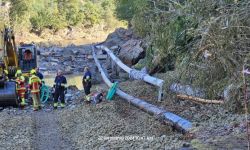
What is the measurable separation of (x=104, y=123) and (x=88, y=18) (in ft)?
239

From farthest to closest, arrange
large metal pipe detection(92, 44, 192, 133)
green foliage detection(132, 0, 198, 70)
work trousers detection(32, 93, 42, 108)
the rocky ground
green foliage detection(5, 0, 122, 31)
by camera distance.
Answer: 1. green foliage detection(5, 0, 122, 31)
2. work trousers detection(32, 93, 42, 108)
3. green foliage detection(132, 0, 198, 70)
4. large metal pipe detection(92, 44, 192, 133)
5. the rocky ground

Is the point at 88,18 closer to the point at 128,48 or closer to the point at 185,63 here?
the point at 128,48

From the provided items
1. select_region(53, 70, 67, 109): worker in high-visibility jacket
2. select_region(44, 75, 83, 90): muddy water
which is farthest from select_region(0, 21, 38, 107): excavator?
select_region(44, 75, 83, 90): muddy water

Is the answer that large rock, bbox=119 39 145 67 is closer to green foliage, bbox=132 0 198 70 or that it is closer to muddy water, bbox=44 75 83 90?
muddy water, bbox=44 75 83 90

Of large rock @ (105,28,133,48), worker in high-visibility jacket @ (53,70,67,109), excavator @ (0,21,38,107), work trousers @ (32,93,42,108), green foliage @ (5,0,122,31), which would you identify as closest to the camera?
excavator @ (0,21,38,107)

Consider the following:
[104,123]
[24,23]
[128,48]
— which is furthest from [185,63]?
[24,23]

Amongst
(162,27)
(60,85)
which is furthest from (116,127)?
(60,85)

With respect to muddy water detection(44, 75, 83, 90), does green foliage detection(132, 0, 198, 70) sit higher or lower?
higher

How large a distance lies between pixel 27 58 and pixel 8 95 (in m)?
4.59

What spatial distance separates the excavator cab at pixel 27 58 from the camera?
51.7 feet

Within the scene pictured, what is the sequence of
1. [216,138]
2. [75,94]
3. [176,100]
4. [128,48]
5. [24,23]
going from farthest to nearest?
[24,23]
[128,48]
[75,94]
[176,100]
[216,138]

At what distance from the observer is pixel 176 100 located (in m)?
8.35

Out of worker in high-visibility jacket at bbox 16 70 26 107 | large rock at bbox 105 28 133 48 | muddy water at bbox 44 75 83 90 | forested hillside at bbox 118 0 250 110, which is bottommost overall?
muddy water at bbox 44 75 83 90

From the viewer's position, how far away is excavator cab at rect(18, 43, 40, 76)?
15.8 metres
